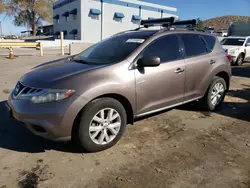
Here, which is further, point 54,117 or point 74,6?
point 74,6

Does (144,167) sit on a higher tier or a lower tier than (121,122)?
lower

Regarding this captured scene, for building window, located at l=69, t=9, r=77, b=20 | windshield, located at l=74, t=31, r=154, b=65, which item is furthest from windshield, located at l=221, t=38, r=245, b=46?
building window, located at l=69, t=9, r=77, b=20

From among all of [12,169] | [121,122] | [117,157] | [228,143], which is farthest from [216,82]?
[12,169]

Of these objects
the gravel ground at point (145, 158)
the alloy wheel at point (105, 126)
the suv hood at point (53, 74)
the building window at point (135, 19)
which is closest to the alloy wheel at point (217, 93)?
the gravel ground at point (145, 158)

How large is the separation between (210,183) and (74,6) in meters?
36.7

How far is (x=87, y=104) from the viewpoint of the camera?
2938 millimetres

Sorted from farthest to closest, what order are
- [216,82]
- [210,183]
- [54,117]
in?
[216,82] < [54,117] < [210,183]

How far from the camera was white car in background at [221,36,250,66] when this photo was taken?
39.5 ft

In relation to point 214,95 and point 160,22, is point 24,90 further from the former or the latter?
point 214,95

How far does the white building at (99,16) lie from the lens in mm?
33781

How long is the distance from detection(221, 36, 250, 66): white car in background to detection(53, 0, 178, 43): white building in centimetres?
2449

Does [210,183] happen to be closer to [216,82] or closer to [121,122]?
[121,122]

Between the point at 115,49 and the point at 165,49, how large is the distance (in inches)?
33.2

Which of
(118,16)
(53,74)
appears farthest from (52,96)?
(118,16)
